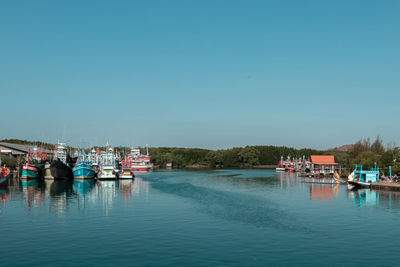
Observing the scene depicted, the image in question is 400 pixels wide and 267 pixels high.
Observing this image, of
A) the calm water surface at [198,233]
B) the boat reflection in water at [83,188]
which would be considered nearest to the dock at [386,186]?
the calm water surface at [198,233]

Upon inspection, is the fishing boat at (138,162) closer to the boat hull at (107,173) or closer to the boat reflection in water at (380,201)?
the boat hull at (107,173)

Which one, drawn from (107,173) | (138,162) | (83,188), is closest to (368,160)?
(107,173)

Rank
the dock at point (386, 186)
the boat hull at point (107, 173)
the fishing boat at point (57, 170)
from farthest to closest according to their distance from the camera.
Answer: the fishing boat at point (57, 170)
the boat hull at point (107, 173)
the dock at point (386, 186)

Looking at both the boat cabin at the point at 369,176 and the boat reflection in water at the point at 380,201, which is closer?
the boat reflection in water at the point at 380,201

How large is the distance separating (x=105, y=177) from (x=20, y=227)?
6742 centimetres

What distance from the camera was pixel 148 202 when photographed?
180 ft

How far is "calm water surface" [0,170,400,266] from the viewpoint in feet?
83.3

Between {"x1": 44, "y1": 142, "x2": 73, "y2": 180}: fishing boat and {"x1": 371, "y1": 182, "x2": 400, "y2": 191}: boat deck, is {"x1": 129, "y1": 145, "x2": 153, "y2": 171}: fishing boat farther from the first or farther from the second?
{"x1": 371, "y1": 182, "x2": 400, "y2": 191}: boat deck

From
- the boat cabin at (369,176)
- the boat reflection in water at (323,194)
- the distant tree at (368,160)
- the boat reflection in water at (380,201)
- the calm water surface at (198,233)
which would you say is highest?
the distant tree at (368,160)

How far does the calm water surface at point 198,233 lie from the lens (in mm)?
25391

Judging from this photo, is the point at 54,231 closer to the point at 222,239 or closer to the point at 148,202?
the point at 222,239

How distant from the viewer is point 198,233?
32906 millimetres

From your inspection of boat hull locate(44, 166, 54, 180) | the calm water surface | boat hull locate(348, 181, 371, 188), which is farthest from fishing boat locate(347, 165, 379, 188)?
boat hull locate(44, 166, 54, 180)

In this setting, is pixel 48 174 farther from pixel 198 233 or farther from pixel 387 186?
pixel 387 186
